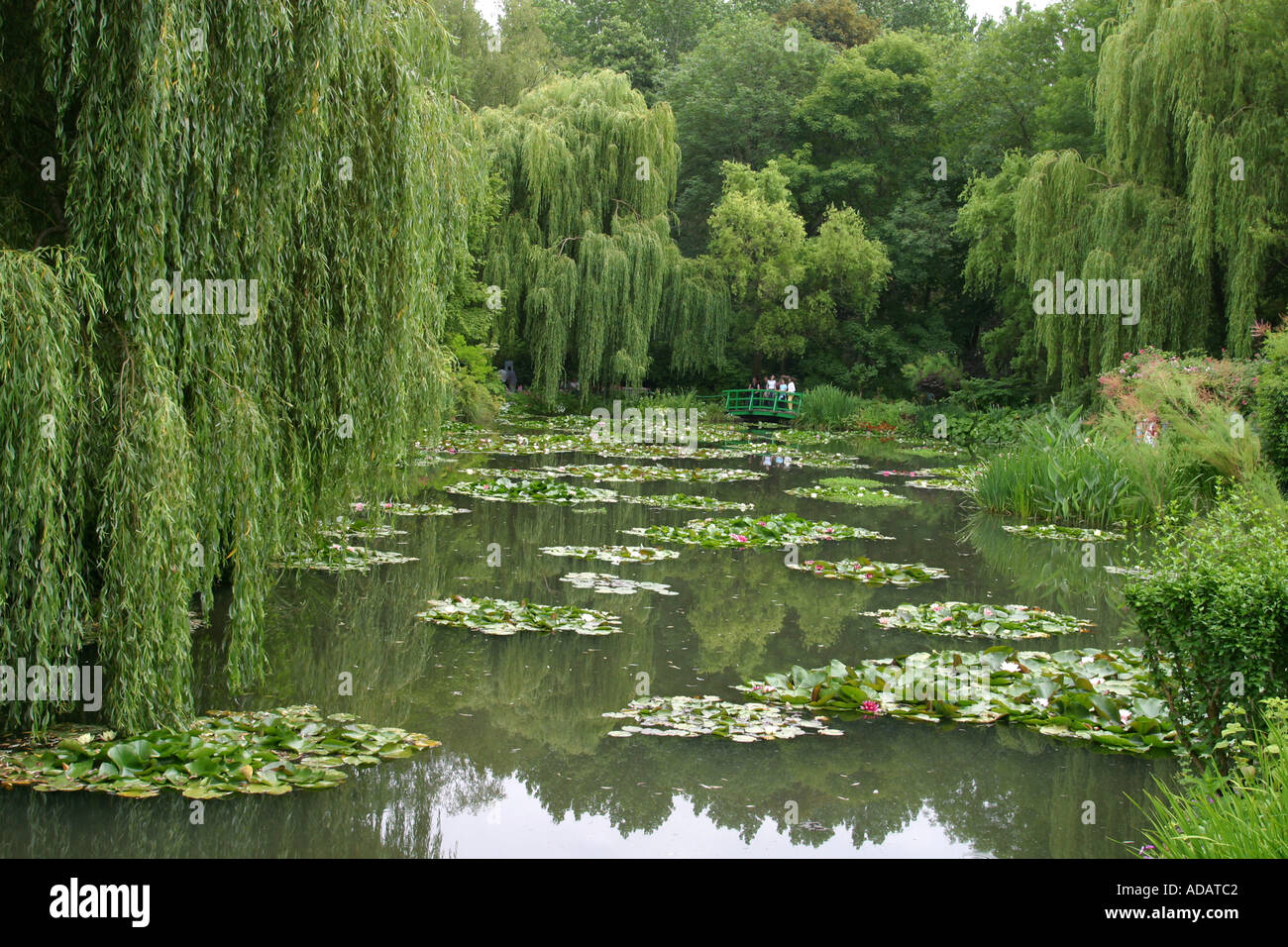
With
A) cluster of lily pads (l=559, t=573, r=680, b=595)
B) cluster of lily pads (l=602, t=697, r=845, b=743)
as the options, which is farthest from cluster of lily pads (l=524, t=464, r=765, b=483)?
cluster of lily pads (l=602, t=697, r=845, b=743)

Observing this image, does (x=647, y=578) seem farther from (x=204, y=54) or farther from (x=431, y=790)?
(x=204, y=54)

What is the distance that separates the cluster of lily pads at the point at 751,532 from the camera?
11195mm

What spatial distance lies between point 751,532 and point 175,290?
23.8 ft

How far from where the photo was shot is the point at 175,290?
5.22 metres

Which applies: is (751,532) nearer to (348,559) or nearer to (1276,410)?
(348,559)

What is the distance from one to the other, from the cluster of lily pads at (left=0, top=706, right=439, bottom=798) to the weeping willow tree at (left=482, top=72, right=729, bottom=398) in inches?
779

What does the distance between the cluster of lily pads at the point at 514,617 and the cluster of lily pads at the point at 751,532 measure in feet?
10.5

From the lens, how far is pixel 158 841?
13.6 ft

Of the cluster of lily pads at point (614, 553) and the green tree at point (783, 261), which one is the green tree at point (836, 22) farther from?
the cluster of lily pads at point (614, 553)

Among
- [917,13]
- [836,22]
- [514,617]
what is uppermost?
[917,13]

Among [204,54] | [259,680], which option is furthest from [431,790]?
[204,54]

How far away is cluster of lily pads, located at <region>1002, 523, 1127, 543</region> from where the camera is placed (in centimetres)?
Answer: 1216

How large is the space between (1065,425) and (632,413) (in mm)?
14033

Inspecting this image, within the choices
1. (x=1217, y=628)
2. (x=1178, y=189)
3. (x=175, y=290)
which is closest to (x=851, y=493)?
(x=1178, y=189)
